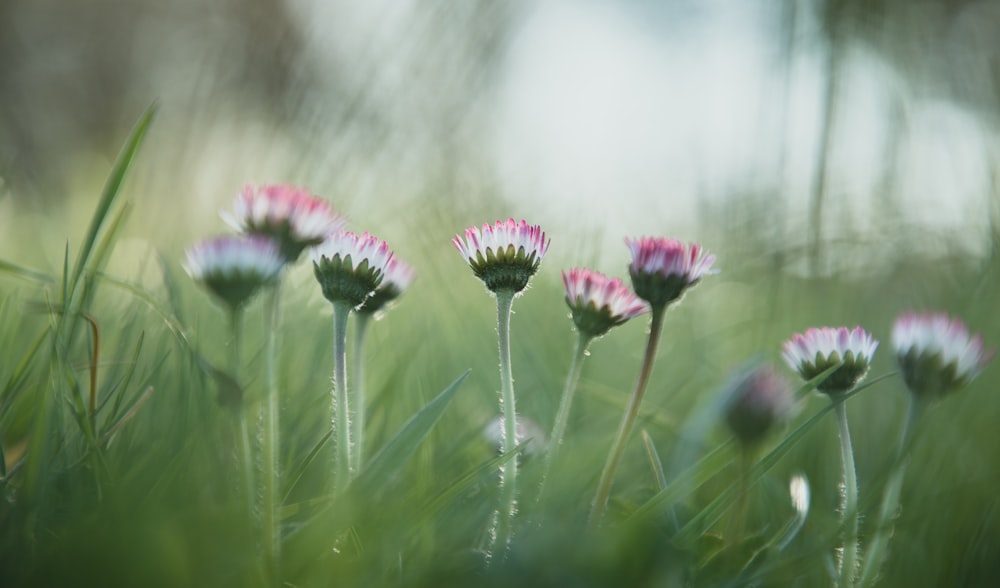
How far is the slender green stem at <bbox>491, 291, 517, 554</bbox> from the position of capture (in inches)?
33.2

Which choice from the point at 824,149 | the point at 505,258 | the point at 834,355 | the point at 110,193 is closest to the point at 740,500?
the point at 834,355

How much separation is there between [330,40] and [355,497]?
86.9 inches

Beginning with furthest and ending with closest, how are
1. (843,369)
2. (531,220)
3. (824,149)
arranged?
(531,220) < (824,149) < (843,369)

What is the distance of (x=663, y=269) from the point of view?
38.0 inches

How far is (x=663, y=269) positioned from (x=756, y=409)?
213 mm

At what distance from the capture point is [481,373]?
1.70 m

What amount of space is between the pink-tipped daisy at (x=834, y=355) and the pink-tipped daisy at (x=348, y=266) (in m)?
0.55

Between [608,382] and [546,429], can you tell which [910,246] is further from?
[546,429]

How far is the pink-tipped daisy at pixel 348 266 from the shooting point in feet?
3.06

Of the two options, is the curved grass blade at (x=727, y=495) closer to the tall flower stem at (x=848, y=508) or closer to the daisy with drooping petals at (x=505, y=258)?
the tall flower stem at (x=848, y=508)

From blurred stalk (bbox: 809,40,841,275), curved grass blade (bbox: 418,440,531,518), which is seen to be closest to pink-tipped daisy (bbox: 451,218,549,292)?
curved grass blade (bbox: 418,440,531,518)

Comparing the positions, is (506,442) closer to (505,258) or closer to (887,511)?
(505,258)

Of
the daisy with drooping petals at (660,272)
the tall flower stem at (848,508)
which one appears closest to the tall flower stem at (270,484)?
the daisy with drooping petals at (660,272)

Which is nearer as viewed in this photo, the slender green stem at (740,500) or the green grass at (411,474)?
the green grass at (411,474)
